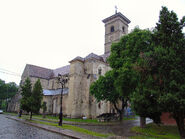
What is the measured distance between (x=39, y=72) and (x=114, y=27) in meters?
29.6

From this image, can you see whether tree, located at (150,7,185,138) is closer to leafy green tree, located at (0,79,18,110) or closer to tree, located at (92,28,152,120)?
tree, located at (92,28,152,120)

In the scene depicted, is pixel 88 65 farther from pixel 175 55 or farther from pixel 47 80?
pixel 175 55

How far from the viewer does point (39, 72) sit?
1896 inches

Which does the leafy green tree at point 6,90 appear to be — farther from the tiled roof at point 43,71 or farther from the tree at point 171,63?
the tree at point 171,63

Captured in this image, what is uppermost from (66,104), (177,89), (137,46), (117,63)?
(137,46)

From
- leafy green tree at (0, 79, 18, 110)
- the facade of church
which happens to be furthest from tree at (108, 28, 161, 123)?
leafy green tree at (0, 79, 18, 110)

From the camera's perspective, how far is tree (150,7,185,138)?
319 inches

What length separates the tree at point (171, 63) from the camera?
8.11 metres

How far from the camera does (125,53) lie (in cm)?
1755

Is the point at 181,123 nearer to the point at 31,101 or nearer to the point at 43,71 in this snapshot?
the point at 31,101

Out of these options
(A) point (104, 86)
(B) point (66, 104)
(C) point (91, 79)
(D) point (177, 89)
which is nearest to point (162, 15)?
(D) point (177, 89)

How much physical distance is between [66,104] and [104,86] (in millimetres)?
15050

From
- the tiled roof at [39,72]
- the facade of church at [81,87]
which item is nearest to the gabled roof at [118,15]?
the facade of church at [81,87]

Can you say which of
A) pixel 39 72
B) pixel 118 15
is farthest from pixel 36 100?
pixel 118 15
